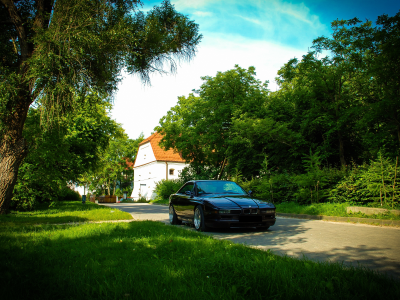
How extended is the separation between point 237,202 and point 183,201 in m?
2.29

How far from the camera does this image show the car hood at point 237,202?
8250mm

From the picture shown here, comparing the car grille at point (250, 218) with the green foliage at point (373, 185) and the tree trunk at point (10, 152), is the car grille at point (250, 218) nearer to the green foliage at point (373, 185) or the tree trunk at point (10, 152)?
the green foliage at point (373, 185)

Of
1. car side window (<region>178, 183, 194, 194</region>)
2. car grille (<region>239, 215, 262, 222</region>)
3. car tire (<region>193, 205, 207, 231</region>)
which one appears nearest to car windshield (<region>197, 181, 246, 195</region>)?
car side window (<region>178, 183, 194, 194</region>)

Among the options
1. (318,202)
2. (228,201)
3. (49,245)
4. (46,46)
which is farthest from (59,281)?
(318,202)

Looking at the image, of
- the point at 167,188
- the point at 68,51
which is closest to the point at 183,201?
the point at 68,51

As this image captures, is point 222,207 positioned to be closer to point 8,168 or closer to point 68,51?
point 68,51

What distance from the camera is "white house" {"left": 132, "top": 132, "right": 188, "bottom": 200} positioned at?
159ft

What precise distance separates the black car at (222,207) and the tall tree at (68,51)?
5015mm

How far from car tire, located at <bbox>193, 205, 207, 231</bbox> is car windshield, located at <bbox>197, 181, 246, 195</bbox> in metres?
0.71

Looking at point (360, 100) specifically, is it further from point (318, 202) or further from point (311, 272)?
point (311, 272)

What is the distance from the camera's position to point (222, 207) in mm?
8148

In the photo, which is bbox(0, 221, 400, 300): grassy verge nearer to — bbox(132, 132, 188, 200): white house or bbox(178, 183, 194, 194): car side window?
bbox(178, 183, 194, 194): car side window

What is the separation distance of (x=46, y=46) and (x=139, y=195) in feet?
147

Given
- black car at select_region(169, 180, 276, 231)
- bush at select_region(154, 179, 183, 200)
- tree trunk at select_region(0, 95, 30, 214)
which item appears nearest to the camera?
black car at select_region(169, 180, 276, 231)
